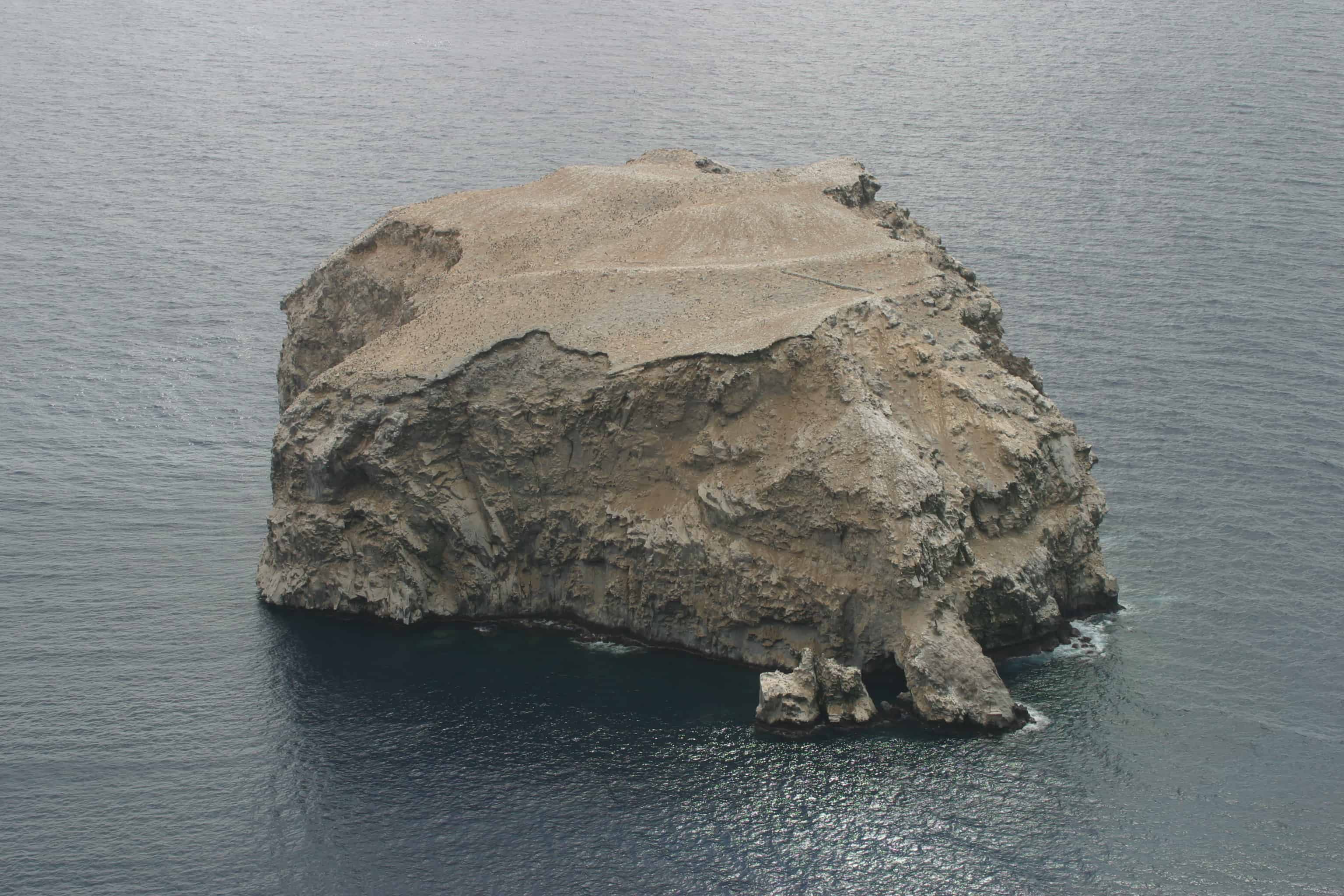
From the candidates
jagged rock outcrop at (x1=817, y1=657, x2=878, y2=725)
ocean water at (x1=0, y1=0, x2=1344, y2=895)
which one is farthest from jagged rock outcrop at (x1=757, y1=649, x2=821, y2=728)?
ocean water at (x1=0, y1=0, x2=1344, y2=895)

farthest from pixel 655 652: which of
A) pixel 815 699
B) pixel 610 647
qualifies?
pixel 815 699

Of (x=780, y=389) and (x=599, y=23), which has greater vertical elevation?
(x=599, y=23)

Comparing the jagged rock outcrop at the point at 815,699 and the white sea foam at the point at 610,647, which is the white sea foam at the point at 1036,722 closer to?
the jagged rock outcrop at the point at 815,699

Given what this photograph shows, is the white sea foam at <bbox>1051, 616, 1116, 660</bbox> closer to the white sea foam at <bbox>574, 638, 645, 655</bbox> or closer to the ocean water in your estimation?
the ocean water

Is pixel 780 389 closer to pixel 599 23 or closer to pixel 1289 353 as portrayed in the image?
pixel 1289 353

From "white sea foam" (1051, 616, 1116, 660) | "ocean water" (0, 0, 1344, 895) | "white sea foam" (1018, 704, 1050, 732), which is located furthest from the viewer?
"white sea foam" (1051, 616, 1116, 660)

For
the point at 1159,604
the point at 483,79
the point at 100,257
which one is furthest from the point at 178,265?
the point at 1159,604

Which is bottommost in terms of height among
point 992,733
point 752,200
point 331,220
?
point 992,733
